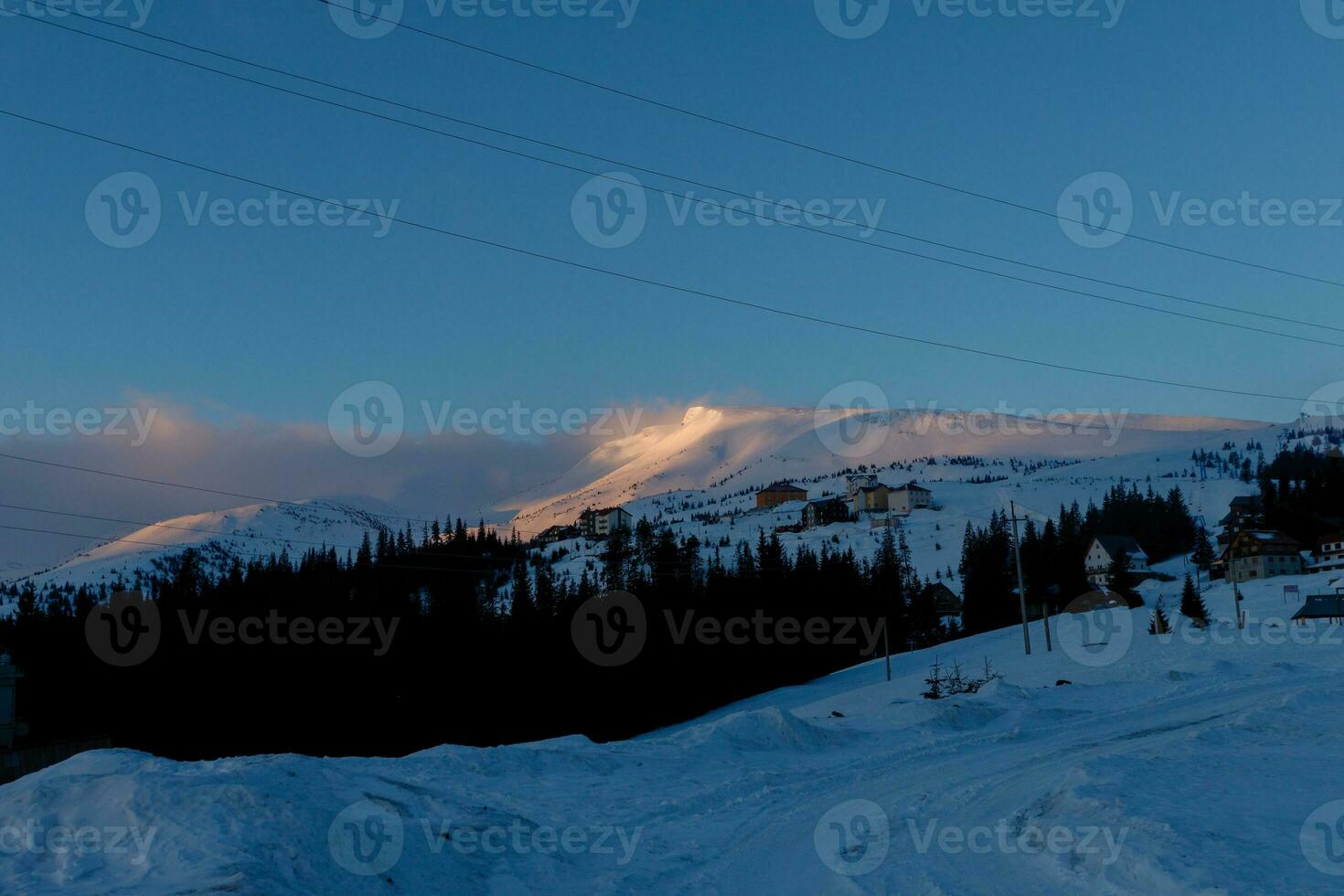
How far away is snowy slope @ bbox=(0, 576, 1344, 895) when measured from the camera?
35.4ft

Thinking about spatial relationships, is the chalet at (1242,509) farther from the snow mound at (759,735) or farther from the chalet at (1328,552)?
the snow mound at (759,735)

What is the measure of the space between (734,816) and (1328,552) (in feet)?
339

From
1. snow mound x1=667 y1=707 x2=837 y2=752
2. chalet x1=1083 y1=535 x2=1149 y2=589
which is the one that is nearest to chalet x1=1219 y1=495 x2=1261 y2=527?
chalet x1=1083 y1=535 x2=1149 y2=589

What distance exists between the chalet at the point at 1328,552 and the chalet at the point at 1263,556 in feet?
7.80

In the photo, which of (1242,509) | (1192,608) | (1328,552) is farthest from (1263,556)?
(1242,509)

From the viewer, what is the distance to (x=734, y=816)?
16094 mm

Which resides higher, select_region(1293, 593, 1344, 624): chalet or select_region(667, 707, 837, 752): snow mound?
select_region(667, 707, 837, 752): snow mound

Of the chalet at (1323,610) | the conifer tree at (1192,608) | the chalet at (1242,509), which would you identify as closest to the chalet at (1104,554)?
the chalet at (1242,509)

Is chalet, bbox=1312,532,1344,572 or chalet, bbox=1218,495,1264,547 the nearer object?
chalet, bbox=1312,532,1344,572

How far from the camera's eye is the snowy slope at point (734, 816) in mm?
10805

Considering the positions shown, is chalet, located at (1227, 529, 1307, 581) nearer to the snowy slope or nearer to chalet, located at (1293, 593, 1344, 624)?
chalet, located at (1293, 593, 1344, 624)

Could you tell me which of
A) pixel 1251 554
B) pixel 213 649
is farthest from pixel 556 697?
pixel 1251 554

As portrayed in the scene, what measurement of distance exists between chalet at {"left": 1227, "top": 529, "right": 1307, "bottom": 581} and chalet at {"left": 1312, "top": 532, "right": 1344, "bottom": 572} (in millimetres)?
2377

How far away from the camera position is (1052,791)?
15156 mm
